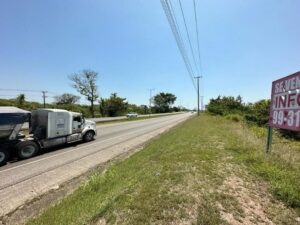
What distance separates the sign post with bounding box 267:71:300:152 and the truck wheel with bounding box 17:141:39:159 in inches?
447

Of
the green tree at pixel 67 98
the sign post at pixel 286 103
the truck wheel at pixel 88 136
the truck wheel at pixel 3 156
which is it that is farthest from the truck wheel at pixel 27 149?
the green tree at pixel 67 98

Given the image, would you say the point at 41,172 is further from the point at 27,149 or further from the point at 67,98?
the point at 67,98

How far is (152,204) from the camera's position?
3602 millimetres

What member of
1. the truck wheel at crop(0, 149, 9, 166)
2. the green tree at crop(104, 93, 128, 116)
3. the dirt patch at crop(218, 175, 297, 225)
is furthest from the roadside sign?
the green tree at crop(104, 93, 128, 116)

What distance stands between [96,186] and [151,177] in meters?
1.65

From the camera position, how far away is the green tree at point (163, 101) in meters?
105

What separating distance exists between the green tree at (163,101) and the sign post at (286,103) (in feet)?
319

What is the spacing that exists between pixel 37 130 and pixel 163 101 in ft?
323

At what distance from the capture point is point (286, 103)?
581cm

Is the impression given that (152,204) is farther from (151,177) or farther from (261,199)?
(261,199)

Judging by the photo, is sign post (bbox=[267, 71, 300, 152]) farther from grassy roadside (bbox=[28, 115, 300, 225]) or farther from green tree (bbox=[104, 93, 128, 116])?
green tree (bbox=[104, 93, 128, 116])

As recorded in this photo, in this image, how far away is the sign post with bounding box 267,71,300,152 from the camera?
206 inches

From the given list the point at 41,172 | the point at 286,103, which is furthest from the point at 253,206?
A: the point at 41,172

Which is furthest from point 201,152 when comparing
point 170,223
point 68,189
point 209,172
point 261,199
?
point 68,189
